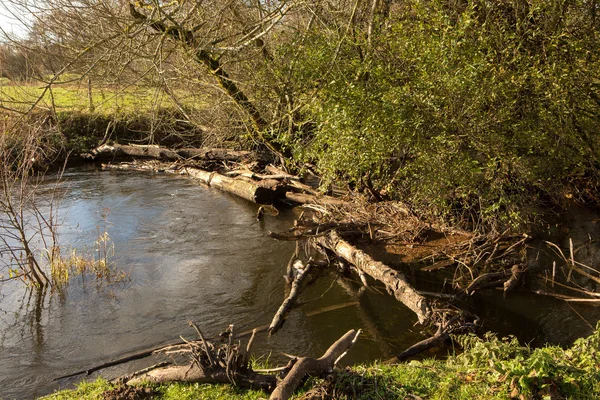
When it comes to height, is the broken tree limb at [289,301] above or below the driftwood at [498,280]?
above

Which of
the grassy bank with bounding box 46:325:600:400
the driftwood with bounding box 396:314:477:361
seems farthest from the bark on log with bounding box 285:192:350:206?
the grassy bank with bounding box 46:325:600:400

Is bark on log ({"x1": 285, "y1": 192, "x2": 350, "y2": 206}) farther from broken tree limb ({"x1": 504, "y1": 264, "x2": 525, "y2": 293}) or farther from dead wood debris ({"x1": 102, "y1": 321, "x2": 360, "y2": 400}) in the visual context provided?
dead wood debris ({"x1": 102, "y1": 321, "x2": 360, "y2": 400})

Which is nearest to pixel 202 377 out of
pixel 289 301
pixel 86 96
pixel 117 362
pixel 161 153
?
pixel 117 362

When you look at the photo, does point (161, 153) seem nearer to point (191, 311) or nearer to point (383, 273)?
point (191, 311)

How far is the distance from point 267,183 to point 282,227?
2773 mm

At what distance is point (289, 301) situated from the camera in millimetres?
9367

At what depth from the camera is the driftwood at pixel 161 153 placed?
21016mm

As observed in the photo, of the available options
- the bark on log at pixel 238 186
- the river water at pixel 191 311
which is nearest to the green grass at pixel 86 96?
the bark on log at pixel 238 186

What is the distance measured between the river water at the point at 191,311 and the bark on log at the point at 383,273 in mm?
425

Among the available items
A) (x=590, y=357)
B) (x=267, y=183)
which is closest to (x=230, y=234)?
(x=267, y=183)

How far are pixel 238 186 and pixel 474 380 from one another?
489 inches

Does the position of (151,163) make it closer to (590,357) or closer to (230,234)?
(230,234)

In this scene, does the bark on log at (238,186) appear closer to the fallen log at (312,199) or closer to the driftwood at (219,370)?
the fallen log at (312,199)

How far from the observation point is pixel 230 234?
13.8 meters
